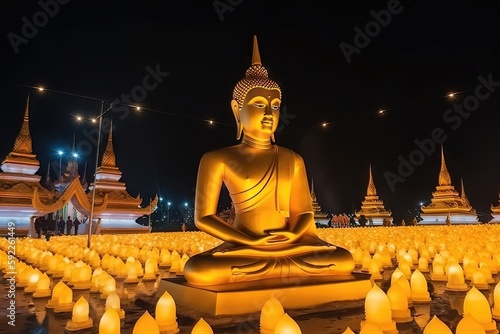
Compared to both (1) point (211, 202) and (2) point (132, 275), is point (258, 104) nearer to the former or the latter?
(1) point (211, 202)

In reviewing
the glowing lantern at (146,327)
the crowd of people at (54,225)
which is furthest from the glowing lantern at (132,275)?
the crowd of people at (54,225)

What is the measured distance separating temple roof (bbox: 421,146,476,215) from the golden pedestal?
94.3 ft

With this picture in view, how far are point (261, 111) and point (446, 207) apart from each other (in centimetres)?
2909

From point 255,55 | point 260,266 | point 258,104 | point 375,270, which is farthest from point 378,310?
point 255,55

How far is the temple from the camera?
51.8 feet

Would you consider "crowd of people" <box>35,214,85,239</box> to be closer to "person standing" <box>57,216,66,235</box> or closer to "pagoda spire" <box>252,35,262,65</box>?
"person standing" <box>57,216,66,235</box>

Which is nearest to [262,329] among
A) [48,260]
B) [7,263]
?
[48,260]

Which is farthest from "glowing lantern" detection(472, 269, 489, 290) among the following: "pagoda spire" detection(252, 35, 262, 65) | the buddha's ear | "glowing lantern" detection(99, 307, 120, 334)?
"glowing lantern" detection(99, 307, 120, 334)

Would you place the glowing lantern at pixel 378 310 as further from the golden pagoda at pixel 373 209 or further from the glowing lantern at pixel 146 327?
the golden pagoda at pixel 373 209

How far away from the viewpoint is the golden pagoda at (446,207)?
30125mm

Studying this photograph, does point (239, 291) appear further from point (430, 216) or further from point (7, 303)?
point (430, 216)

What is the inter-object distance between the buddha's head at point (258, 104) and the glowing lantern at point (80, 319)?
10.3 ft

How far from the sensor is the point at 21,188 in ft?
53.5

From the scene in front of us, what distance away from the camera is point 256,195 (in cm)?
528
